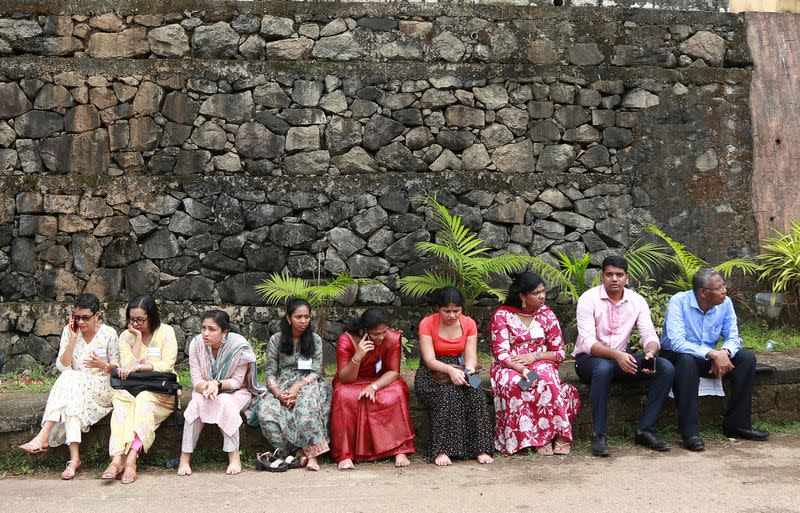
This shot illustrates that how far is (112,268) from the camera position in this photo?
23.5 ft

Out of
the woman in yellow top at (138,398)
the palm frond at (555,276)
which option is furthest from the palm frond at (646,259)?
the woman in yellow top at (138,398)

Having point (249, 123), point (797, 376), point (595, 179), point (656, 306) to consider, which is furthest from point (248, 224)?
point (797, 376)

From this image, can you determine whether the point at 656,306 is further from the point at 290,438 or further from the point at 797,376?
the point at 290,438

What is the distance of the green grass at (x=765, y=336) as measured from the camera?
275 inches

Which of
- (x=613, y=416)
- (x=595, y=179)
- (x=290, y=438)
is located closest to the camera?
(x=290, y=438)

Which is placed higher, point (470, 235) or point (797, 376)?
point (470, 235)

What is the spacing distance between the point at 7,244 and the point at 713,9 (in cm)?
675

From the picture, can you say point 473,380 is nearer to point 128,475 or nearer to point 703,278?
point 703,278

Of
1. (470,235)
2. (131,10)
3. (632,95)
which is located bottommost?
(470,235)

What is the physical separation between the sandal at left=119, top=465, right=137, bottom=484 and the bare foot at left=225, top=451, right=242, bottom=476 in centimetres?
55

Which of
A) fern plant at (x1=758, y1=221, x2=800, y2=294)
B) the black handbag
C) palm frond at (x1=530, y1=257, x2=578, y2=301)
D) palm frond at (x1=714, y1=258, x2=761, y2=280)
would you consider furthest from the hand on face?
fern plant at (x1=758, y1=221, x2=800, y2=294)

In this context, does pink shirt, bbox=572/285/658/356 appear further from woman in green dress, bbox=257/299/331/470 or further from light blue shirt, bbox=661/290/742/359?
woman in green dress, bbox=257/299/331/470

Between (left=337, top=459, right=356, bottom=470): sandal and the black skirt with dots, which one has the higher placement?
the black skirt with dots

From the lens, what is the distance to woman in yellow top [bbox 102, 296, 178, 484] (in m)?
5.05
